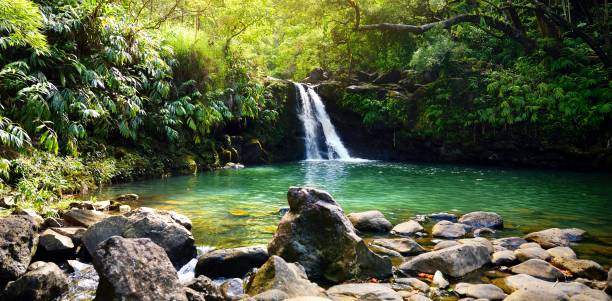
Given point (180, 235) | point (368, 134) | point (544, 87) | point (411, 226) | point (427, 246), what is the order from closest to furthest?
1. point (180, 235)
2. point (427, 246)
3. point (411, 226)
4. point (544, 87)
5. point (368, 134)

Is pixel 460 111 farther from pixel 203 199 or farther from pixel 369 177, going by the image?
pixel 203 199

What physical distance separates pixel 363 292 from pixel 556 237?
157 inches

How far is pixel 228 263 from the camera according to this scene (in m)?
5.40

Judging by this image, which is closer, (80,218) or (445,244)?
(445,244)

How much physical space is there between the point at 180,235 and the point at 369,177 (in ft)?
35.5

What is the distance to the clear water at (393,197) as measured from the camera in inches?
304

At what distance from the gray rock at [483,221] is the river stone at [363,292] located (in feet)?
12.2

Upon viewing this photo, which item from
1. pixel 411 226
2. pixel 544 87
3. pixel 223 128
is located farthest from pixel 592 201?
pixel 223 128

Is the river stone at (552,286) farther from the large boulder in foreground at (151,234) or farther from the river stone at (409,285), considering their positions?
the large boulder in foreground at (151,234)

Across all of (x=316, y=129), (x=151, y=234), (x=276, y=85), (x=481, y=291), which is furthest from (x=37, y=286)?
(x=316, y=129)

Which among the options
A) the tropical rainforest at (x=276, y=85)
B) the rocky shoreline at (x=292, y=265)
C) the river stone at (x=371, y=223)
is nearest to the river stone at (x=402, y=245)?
the rocky shoreline at (x=292, y=265)

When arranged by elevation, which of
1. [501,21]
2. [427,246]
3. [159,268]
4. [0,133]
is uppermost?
[501,21]

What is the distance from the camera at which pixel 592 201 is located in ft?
36.2

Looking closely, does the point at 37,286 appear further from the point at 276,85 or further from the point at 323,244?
the point at 276,85
